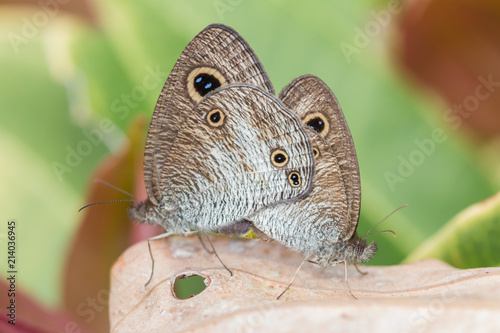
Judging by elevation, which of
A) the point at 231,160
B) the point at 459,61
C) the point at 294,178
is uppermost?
the point at 459,61

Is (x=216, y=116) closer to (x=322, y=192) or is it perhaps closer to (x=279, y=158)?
(x=279, y=158)

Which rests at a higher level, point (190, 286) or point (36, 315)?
point (190, 286)

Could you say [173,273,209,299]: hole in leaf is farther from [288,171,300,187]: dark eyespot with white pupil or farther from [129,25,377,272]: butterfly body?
[288,171,300,187]: dark eyespot with white pupil

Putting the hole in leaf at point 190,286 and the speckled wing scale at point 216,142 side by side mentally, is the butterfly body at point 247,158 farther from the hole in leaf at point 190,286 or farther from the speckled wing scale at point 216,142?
the hole in leaf at point 190,286

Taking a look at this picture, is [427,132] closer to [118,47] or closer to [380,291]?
[380,291]

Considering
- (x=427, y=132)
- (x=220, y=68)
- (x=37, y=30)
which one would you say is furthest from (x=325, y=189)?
(x=37, y=30)

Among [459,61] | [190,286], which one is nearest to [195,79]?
[190,286]

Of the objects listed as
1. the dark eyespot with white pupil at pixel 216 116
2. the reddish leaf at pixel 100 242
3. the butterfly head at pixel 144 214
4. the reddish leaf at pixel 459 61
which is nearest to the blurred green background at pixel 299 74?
the reddish leaf at pixel 459 61
